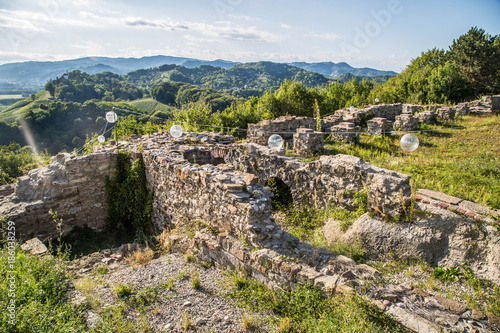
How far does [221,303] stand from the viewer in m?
4.92

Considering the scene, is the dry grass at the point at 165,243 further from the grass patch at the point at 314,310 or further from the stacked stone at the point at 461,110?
the stacked stone at the point at 461,110

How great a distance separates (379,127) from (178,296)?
1233cm

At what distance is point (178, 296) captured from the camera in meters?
5.19

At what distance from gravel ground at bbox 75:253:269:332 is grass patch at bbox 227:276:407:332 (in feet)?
0.82

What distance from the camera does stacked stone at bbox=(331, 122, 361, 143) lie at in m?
12.9

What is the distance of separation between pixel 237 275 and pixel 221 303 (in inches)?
30.9

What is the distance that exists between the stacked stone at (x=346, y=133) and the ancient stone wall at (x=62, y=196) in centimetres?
964

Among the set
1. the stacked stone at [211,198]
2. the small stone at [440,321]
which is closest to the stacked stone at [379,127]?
the stacked stone at [211,198]

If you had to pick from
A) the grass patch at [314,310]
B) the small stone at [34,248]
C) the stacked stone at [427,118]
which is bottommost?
the small stone at [34,248]

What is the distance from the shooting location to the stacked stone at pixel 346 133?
12891 mm

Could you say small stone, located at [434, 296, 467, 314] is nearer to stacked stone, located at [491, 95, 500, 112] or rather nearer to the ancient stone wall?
the ancient stone wall

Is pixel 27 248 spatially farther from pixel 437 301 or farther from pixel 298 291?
pixel 437 301

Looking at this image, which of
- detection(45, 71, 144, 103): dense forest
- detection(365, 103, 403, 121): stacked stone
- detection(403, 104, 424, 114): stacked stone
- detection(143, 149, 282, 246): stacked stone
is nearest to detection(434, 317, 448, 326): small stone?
detection(143, 149, 282, 246): stacked stone

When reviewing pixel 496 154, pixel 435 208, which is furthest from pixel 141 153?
pixel 496 154
